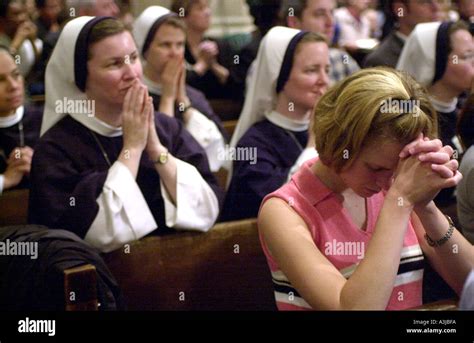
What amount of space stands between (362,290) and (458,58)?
184 centimetres

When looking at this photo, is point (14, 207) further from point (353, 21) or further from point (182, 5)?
point (353, 21)

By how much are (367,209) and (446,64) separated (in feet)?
5.04

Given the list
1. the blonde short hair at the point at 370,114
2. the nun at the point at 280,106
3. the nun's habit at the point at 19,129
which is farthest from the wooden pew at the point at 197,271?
the nun's habit at the point at 19,129

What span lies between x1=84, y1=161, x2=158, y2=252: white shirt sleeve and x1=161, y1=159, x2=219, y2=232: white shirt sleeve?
88mm

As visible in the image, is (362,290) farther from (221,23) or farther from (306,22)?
(221,23)

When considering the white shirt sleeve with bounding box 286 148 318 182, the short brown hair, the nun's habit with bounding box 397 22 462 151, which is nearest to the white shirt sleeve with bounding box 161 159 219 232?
the white shirt sleeve with bounding box 286 148 318 182

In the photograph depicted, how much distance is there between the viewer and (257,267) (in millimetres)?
2854

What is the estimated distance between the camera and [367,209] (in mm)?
2199

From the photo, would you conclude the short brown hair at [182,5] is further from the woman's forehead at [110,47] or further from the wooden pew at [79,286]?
the wooden pew at [79,286]

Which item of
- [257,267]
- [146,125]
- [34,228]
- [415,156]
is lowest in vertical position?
[257,267]

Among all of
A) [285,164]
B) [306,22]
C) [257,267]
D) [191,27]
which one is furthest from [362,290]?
[191,27]

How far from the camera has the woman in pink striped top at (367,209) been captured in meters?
1.97

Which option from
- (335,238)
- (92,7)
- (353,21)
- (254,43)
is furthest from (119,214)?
(353,21)

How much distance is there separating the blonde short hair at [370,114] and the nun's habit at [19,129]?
1.82 meters
